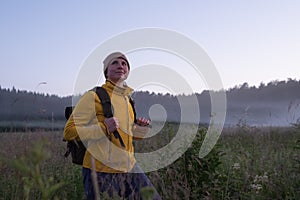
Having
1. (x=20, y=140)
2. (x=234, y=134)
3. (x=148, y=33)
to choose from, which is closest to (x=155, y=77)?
(x=148, y=33)

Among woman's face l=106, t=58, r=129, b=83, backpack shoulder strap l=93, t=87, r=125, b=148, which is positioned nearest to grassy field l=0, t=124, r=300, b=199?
backpack shoulder strap l=93, t=87, r=125, b=148

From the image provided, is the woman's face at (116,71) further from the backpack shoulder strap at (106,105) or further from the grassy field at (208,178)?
the grassy field at (208,178)

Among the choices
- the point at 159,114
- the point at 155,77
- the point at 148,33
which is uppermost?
the point at 148,33

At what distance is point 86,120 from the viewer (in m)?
3.51

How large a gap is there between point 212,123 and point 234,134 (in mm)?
3939

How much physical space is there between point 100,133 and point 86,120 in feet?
0.69

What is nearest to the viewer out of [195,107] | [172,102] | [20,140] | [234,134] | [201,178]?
[195,107]

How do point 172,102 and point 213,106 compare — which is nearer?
point 213,106

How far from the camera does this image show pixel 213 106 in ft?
14.1

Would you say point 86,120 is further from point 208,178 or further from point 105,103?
point 208,178

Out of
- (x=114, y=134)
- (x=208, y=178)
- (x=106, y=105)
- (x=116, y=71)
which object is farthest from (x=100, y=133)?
(x=208, y=178)

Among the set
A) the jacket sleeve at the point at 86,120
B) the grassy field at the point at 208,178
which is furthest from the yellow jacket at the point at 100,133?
the grassy field at the point at 208,178

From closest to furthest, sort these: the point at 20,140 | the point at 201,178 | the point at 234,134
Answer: the point at 201,178
the point at 20,140
the point at 234,134

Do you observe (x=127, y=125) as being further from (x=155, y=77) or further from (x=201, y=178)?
(x=201, y=178)
